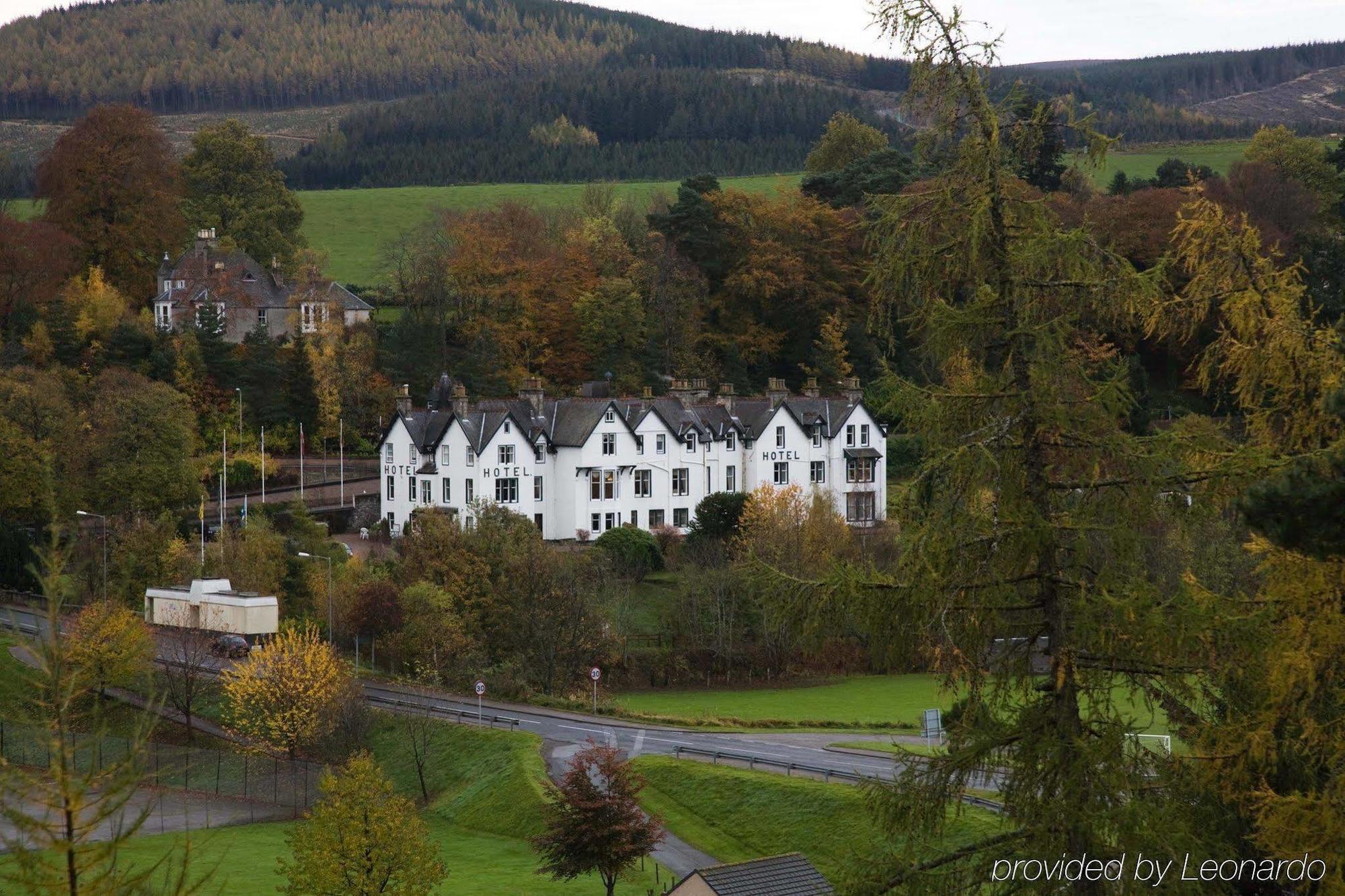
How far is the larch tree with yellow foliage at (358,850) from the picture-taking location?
1246 inches

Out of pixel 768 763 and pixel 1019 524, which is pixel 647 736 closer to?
pixel 768 763

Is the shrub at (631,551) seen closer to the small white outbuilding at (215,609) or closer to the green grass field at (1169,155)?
the small white outbuilding at (215,609)

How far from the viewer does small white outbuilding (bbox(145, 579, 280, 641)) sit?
54.3 m

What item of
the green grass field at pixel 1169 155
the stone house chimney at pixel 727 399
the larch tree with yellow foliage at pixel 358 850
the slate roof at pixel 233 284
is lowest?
the larch tree with yellow foliage at pixel 358 850

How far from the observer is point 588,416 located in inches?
2751

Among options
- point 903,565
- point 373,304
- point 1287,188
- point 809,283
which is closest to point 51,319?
point 373,304

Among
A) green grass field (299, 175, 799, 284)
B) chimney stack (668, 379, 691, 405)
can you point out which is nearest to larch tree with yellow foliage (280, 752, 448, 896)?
chimney stack (668, 379, 691, 405)

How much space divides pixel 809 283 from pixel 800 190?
13425 millimetres

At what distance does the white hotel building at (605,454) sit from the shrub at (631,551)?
10.5 feet

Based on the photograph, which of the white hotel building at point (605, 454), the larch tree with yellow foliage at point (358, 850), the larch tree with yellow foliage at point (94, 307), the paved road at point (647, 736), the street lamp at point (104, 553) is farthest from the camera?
the larch tree with yellow foliage at point (94, 307)

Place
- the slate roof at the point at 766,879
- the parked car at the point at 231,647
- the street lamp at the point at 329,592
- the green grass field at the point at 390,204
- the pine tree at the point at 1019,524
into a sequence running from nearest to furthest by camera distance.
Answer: the pine tree at the point at 1019,524 → the slate roof at the point at 766,879 → the street lamp at the point at 329,592 → the parked car at the point at 231,647 → the green grass field at the point at 390,204

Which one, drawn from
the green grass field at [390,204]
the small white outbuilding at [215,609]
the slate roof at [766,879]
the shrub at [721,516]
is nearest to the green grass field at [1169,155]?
the green grass field at [390,204]

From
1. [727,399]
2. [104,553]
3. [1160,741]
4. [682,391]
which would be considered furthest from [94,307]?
[1160,741]

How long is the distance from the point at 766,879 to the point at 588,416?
146 feet
